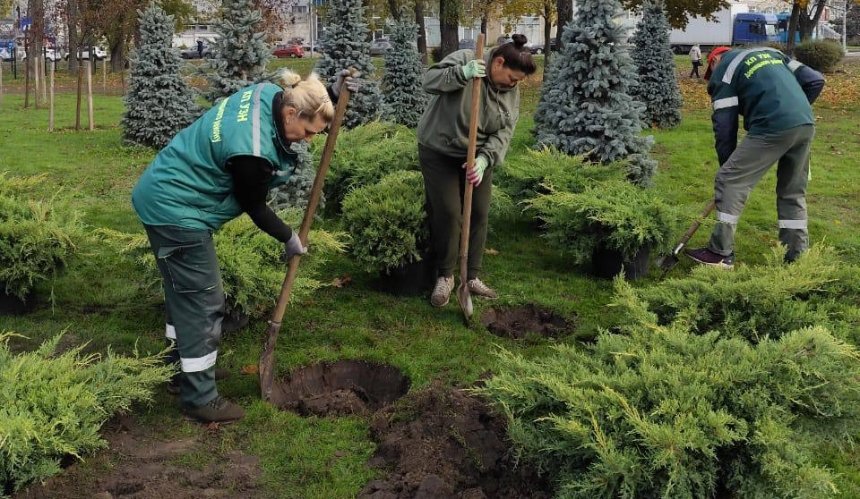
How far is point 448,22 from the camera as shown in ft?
81.1

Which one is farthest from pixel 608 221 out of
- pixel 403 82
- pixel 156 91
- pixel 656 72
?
pixel 656 72

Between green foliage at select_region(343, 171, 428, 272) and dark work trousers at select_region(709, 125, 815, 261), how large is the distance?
8.11 ft

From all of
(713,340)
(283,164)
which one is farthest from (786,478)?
(283,164)

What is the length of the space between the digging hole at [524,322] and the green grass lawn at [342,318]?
0.10m

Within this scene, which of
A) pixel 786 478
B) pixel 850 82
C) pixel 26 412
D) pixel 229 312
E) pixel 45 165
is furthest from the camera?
pixel 850 82

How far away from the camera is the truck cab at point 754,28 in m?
45.6

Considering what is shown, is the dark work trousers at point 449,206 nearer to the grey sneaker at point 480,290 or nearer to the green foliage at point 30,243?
the grey sneaker at point 480,290

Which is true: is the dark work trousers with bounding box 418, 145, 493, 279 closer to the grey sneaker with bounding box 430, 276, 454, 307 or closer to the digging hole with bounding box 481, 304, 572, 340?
the grey sneaker with bounding box 430, 276, 454, 307

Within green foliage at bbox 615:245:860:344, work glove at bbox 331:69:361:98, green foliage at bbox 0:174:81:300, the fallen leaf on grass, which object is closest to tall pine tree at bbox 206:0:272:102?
the fallen leaf on grass

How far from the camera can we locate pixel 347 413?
422 centimetres

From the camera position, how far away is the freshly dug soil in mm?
3357

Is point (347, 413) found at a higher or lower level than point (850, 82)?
lower

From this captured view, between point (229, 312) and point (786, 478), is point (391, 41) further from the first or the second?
point (786, 478)

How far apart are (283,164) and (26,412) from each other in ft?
5.09
